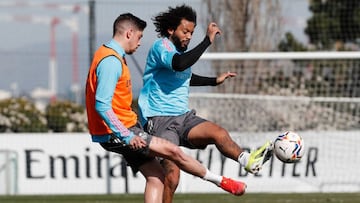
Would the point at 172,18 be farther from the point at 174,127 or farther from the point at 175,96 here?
the point at 174,127

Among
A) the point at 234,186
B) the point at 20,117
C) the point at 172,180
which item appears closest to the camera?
the point at 234,186

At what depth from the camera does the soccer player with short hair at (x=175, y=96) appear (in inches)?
443

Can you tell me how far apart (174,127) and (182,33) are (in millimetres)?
940

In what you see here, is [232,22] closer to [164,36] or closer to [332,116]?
[332,116]

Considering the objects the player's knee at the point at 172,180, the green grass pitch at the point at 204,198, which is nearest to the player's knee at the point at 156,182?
the player's knee at the point at 172,180

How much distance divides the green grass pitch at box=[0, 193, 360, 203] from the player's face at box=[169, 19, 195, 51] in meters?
4.78

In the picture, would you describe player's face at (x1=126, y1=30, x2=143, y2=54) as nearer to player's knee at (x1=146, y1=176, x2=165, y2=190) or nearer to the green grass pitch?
player's knee at (x1=146, y1=176, x2=165, y2=190)

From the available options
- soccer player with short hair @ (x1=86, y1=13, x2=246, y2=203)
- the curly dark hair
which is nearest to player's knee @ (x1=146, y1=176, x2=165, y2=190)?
soccer player with short hair @ (x1=86, y1=13, x2=246, y2=203)

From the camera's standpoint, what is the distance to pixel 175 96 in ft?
38.0

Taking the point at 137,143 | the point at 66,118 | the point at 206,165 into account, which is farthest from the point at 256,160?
the point at 66,118

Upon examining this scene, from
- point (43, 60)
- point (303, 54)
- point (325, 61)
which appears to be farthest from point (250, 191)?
point (43, 60)

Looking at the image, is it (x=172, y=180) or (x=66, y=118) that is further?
(x=66, y=118)

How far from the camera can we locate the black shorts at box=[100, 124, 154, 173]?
10414 millimetres

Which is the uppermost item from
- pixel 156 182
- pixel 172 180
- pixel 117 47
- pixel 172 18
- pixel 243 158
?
pixel 172 18
